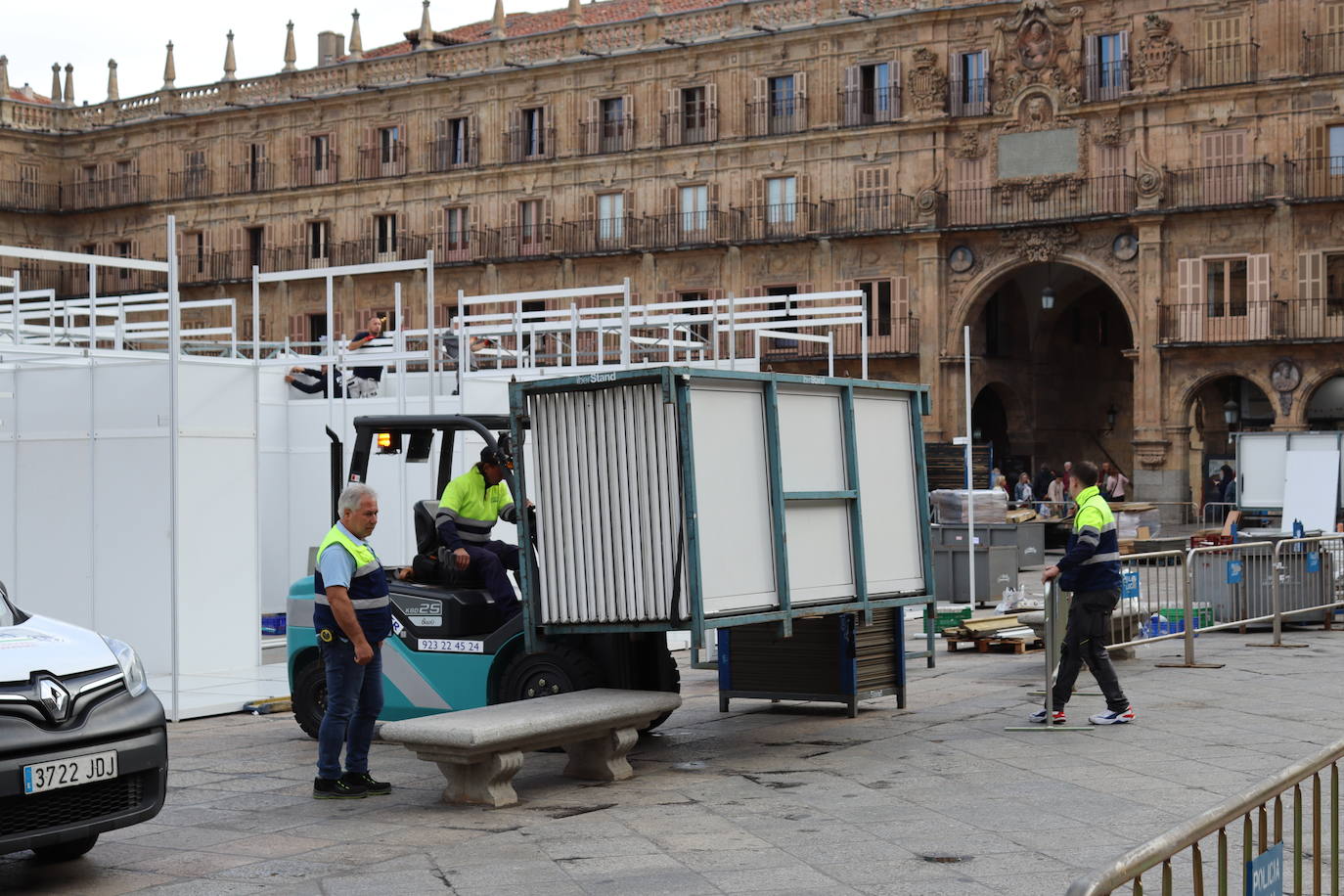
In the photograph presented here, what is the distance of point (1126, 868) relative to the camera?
364 cm

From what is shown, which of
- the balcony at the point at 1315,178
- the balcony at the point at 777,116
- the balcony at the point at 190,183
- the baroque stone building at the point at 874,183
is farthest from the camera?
the balcony at the point at 190,183

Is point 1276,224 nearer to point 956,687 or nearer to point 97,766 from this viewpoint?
point 956,687

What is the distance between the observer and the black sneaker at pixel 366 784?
898 centimetres

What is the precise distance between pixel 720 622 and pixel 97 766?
11.6 ft

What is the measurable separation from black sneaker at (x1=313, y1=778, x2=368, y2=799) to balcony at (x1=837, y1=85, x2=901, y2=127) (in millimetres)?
35495

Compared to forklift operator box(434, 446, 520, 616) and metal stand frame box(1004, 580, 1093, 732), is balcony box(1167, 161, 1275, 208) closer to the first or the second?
metal stand frame box(1004, 580, 1093, 732)

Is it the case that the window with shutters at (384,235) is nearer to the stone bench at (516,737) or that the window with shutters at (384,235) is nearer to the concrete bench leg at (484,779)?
the stone bench at (516,737)

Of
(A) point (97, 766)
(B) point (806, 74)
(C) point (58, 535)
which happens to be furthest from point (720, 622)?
(B) point (806, 74)

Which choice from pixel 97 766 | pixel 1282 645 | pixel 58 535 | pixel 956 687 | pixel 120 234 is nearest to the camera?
pixel 97 766

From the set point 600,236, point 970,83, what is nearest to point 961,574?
point 970,83

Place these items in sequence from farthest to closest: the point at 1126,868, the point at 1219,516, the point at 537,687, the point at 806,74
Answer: the point at 806,74
the point at 1219,516
the point at 537,687
the point at 1126,868

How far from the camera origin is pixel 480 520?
35.0 ft

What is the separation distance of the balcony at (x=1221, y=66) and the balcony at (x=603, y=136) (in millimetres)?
14679

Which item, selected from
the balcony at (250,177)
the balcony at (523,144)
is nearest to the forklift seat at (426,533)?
the balcony at (523,144)
